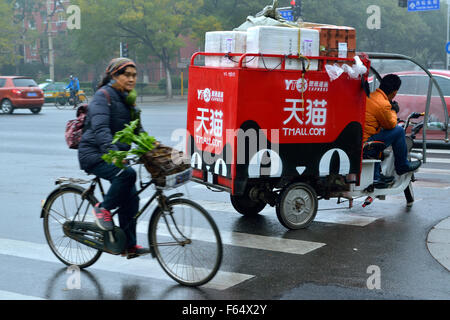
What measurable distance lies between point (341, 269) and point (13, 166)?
8221 millimetres

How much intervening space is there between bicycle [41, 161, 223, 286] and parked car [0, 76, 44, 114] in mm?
22171

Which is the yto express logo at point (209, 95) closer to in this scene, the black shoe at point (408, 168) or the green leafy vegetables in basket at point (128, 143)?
the green leafy vegetables in basket at point (128, 143)

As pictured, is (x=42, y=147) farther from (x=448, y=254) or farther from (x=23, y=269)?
(x=448, y=254)

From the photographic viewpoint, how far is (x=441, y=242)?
6.36 metres

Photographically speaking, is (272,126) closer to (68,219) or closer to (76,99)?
(68,219)

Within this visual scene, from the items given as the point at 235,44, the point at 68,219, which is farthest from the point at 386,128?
the point at 68,219

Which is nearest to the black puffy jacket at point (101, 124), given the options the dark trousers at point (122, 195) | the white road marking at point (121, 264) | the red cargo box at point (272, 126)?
the dark trousers at point (122, 195)

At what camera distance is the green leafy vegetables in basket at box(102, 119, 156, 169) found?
4.75m

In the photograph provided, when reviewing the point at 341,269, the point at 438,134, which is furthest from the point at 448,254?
the point at 438,134

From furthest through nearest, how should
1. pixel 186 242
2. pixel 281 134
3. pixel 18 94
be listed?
pixel 18 94
pixel 281 134
pixel 186 242

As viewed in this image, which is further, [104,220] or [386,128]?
[386,128]

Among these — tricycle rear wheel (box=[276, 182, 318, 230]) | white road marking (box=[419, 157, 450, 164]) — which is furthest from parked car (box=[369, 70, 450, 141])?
tricycle rear wheel (box=[276, 182, 318, 230])

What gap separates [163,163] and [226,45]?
8.60 feet

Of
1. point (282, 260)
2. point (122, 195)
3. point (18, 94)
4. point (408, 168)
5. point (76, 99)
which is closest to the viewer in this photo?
point (122, 195)
